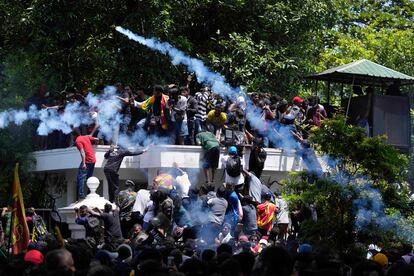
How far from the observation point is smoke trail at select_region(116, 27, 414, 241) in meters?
19.9

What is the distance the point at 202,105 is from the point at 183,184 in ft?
8.00

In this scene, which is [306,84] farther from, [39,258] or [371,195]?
[39,258]

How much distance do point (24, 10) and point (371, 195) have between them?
1428cm

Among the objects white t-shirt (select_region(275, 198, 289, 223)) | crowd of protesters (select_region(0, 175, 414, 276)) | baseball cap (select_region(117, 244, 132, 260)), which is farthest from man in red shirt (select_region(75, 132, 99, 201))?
baseball cap (select_region(117, 244, 132, 260))

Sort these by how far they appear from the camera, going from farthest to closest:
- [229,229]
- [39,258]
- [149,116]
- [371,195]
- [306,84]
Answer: [306,84] < [149,116] < [229,229] < [371,195] < [39,258]

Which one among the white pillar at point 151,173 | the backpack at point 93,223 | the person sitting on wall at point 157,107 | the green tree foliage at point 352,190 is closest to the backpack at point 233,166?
the person sitting on wall at point 157,107

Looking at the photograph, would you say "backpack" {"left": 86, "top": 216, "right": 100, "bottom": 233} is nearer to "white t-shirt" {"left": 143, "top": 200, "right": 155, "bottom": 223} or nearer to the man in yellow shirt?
"white t-shirt" {"left": 143, "top": 200, "right": 155, "bottom": 223}

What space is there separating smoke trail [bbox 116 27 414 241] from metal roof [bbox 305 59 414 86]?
2.54m

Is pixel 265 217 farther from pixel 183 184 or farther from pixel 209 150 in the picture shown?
pixel 209 150

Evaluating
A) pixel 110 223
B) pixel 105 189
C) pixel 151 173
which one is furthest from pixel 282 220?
pixel 105 189

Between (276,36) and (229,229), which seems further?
(276,36)

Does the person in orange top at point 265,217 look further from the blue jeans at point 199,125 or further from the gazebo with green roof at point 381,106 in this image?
the gazebo with green roof at point 381,106

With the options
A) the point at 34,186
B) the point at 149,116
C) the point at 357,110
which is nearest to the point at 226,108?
the point at 149,116

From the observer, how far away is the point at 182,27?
3291 centimetres
